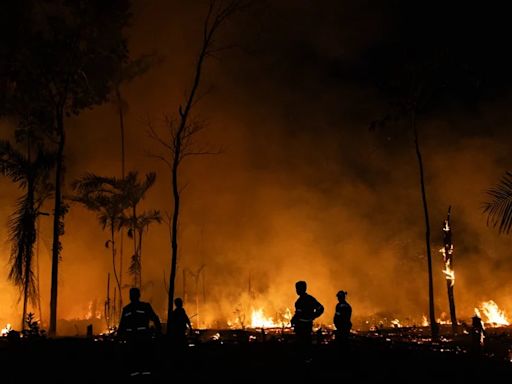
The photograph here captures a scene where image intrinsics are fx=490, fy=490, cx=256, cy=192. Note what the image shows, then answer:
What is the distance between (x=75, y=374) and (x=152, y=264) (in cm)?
3657

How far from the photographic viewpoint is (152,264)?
47.5 meters

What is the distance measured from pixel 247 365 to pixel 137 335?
141 inches

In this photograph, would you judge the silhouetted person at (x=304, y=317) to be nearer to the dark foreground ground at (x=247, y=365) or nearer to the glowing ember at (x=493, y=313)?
the dark foreground ground at (x=247, y=365)

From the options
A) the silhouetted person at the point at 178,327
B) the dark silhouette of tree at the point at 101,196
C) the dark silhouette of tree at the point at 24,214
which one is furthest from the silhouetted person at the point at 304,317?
the dark silhouette of tree at the point at 101,196

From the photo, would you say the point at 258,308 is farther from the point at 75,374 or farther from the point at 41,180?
the point at 75,374

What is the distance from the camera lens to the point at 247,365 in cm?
1283

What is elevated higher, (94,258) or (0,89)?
(0,89)

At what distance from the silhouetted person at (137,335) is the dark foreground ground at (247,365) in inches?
12.6

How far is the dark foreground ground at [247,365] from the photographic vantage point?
10.7m

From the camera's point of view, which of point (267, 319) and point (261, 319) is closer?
point (261, 319)

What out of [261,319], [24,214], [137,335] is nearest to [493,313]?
[261,319]

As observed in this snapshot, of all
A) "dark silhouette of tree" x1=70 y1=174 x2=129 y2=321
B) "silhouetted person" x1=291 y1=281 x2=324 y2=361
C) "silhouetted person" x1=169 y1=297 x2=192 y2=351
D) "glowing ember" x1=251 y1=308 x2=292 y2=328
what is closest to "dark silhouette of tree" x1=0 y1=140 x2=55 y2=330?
"dark silhouette of tree" x1=70 y1=174 x2=129 y2=321

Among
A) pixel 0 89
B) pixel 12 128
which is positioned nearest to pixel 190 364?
pixel 0 89

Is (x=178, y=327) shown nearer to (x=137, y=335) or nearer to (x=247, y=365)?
(x=247, y=365)
